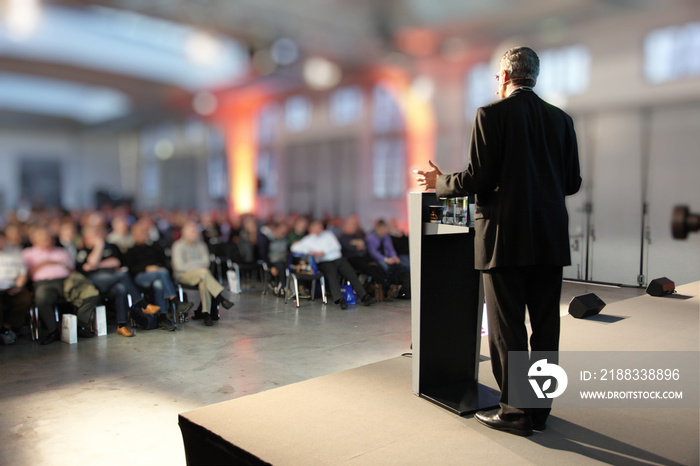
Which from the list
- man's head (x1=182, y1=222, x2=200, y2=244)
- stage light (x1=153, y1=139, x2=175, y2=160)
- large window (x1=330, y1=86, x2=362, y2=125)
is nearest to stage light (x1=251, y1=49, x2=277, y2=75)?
large window (x1=330, y1=86, x2=362, y2=125)

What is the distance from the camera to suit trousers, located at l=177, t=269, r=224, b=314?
6.25m

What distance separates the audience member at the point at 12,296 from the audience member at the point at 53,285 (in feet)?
Answer: 0.39

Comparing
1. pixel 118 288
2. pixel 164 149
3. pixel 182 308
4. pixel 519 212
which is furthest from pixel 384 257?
pixel 164 149

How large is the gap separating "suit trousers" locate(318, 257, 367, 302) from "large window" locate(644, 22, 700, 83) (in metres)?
5.01

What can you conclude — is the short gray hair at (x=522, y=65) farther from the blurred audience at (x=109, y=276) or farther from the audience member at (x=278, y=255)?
the audience member at (x=278, y=255)

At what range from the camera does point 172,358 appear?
15.8ft

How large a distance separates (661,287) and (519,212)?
409 centimetres

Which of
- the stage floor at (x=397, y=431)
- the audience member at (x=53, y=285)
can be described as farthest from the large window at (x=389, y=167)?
the stage floor at (x=397, y=431)

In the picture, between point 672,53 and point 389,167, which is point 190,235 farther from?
point 389,167

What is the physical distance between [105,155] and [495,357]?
23321mm

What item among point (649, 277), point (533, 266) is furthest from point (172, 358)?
point (649, 277)

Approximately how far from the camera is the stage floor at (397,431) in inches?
78.2

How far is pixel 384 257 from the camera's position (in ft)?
27.4

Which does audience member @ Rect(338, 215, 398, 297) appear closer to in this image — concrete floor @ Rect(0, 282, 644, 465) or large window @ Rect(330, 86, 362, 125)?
concrete floor @ Rect(0, 282, 644, 465)
